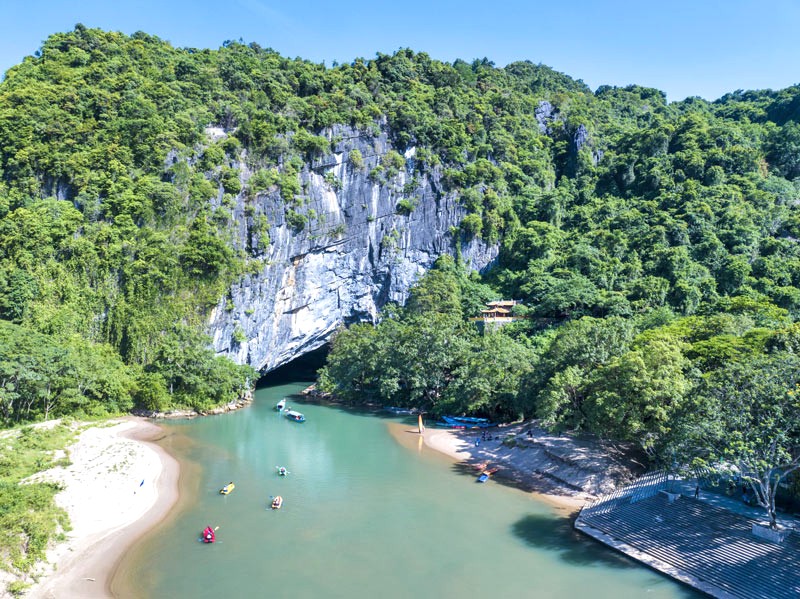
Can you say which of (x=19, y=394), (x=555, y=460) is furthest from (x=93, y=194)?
(x=555, y=460)

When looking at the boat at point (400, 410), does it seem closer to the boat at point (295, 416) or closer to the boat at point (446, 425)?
the boat at point (446, 425)

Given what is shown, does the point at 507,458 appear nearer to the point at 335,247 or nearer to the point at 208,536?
the point at 208,536

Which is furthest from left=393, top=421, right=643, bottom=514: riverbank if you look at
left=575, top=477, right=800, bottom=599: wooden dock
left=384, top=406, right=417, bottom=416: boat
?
left=384, top=406, right=417, bottom=416: boat

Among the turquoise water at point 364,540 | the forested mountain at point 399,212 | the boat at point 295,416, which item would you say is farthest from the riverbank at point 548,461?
the boat at point 295,416

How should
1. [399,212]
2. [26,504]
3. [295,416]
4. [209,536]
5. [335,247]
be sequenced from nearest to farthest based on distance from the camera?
[26,504] < [209,536] < [295,416] < [335,247] < [399,212]

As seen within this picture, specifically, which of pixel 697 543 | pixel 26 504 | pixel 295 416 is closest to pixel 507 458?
pixel 697 543

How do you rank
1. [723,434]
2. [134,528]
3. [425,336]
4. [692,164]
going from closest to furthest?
1. [723,434]
2. [134,528]
3. [425,336]
4. [692,164]

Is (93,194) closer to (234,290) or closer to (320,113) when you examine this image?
(234,290)
